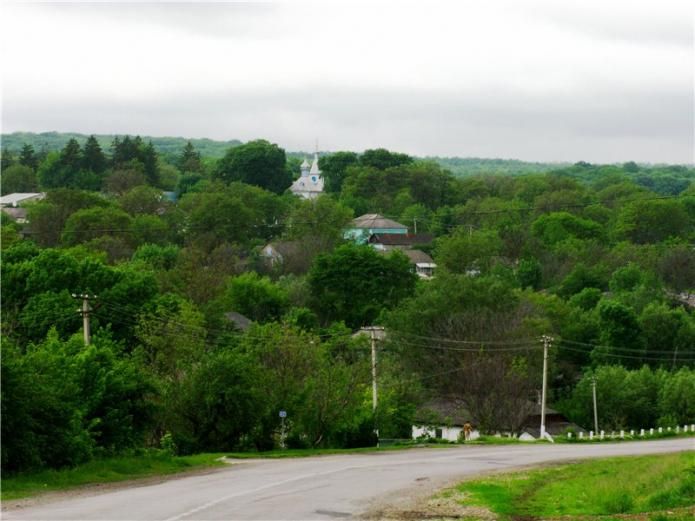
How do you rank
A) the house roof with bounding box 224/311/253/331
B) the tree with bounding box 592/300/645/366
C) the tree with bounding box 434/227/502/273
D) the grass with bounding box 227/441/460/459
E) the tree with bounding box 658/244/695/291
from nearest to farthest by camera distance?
the grass with bounding box 227/441/460/459 → the house roof with bounding box 224/311/253/331 → the tree with bounding box 592/300/645/366 → the tree with bounding box 658/244/695/291 → the tree with bounding box 434/227/502/273

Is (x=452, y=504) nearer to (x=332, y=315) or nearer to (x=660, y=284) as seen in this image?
(x=332, y=315)

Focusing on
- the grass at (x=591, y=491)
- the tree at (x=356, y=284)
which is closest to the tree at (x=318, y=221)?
the tree at (x=356, y=284)

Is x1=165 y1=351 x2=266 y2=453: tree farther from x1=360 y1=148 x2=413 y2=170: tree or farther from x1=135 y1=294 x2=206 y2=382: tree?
x1=360 y1=148 x2=413 y2=170: tree

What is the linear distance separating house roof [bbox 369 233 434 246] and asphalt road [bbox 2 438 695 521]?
11920cm

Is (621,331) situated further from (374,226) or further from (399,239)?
(374,226)

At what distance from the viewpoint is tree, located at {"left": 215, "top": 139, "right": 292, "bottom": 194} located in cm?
18738

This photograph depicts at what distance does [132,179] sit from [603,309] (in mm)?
109077

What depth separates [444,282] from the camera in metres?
77.9

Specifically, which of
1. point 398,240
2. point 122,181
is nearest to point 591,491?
point 398,240

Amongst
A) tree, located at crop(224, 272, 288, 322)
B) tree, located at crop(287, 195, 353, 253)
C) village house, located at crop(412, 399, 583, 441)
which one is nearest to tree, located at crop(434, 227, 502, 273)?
tree, located at crop(287, 195, 353, 253)

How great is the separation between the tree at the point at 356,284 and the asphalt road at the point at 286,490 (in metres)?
58.3

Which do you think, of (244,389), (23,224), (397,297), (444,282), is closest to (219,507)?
(244,389)

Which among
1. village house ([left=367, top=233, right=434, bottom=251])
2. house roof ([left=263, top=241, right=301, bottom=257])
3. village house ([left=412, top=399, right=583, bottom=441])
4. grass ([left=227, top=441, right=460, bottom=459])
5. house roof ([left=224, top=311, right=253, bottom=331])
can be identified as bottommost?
village house ([left=412, top=399, right=583, bottom=441])

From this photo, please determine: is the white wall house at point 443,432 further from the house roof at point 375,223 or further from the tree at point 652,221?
the house roof at point 375,223
